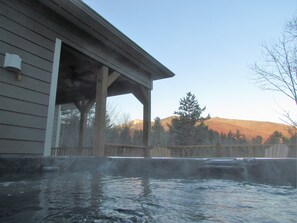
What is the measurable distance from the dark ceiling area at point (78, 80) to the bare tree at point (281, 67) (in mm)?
5884

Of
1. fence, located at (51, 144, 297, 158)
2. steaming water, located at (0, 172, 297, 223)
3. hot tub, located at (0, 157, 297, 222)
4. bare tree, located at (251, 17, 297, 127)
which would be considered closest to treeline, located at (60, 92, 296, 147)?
fence, located at (51, 144, 297, 158)

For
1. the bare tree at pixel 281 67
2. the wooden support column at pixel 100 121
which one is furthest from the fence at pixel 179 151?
the bare tree at pixel 281 67

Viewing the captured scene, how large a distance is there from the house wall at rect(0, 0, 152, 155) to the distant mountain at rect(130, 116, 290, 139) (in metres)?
18.7

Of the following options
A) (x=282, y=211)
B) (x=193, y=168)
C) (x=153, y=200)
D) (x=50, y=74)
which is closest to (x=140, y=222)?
(x=153, y=200)

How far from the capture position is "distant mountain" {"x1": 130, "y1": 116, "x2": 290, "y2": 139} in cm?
2247

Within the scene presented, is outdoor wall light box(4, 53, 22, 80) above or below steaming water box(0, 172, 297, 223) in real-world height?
above

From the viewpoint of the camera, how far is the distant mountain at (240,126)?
22469 mm

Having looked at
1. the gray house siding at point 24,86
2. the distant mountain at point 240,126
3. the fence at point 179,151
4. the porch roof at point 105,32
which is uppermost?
the distant mountain at point 240,126

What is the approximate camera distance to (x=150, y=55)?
530cm

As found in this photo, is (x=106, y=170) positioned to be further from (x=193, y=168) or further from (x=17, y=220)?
(x=17, y=220)

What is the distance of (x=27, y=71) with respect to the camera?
133 inches

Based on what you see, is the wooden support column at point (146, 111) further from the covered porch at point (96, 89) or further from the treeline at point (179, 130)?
the treeline at point (179, 130)

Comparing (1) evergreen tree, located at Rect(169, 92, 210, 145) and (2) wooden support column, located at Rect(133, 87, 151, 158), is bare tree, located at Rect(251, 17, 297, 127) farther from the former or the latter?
(1) evergreen tree, located at Rect(169, 92, 210, 145)

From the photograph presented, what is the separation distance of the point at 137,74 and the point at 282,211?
475 centimetres
